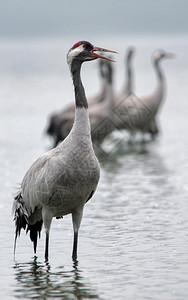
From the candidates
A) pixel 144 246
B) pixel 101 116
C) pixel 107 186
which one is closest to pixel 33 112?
pixel 101 116

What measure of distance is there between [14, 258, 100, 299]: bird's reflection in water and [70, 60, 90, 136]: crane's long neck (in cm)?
140

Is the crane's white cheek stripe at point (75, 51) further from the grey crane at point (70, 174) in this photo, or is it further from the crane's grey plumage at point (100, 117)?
the crane's grey plumage at point (100, 117)

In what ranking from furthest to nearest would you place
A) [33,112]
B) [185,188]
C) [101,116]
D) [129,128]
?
[33,112]
[129,128]
[101,116]
[185,188]

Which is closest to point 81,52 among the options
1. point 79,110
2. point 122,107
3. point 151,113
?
point 79,110

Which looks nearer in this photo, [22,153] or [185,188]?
[185,188]

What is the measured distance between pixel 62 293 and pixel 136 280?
2.35ft

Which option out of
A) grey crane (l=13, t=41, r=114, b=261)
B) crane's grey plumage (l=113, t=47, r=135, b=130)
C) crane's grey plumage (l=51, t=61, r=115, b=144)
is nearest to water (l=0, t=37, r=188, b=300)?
grey crane (l=13, t=41, r=114, b=261)

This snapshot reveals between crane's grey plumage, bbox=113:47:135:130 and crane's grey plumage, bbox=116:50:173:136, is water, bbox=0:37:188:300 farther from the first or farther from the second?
crane's grey plumage, bbox=116:50:173:136

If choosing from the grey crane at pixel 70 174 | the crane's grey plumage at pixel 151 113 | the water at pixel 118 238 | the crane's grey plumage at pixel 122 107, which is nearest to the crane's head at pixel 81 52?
the grey crane at pixel 70 174

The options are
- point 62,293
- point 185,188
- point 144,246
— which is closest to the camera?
point 62,293

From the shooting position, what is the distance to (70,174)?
764cm

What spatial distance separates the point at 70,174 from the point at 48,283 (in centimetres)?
106

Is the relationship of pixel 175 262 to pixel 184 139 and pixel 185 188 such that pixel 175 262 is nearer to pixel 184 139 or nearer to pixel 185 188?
pixel 185 188

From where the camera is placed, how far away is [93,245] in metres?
8.77
